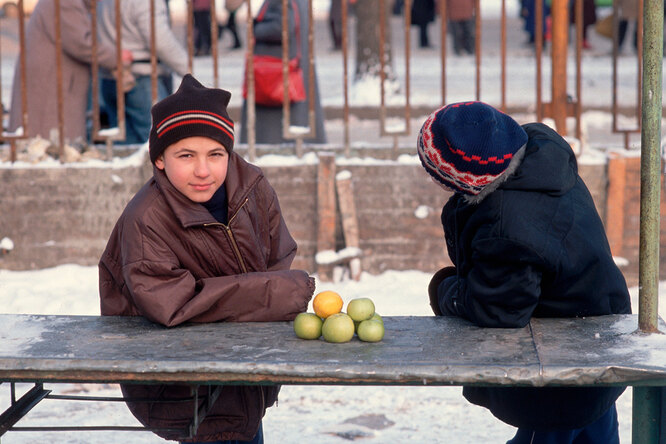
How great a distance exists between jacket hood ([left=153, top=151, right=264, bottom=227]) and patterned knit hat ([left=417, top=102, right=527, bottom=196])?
22.0 inches

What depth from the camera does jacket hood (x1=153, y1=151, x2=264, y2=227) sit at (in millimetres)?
2842

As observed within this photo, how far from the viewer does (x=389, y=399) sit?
4.49m

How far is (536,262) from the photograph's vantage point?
8.74 ft

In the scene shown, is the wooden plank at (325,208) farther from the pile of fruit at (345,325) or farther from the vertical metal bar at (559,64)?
the pile of fruit at (345,325)

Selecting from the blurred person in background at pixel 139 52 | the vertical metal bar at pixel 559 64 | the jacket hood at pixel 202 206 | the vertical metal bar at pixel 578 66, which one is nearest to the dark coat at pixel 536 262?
the jacket hood at pixel 202 206

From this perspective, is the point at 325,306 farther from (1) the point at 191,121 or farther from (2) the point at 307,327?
(1) the point at 191,121

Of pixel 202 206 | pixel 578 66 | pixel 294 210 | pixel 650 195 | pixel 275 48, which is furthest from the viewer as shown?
pixel 275 48

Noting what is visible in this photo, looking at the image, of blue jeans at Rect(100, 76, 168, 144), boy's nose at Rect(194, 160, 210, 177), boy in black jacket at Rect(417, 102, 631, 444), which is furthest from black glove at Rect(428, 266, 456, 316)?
blue jeans at Rect(100, 76, 168, 144)

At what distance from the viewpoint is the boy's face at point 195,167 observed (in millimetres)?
2865

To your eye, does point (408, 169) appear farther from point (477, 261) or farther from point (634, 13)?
point (634, 13)

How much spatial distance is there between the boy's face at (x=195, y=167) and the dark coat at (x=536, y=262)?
672mm

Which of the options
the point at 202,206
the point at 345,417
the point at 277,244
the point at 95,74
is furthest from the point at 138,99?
the point at 202,206

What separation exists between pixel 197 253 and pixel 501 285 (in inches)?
34.0

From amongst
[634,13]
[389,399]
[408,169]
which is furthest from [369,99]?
[389,399]
